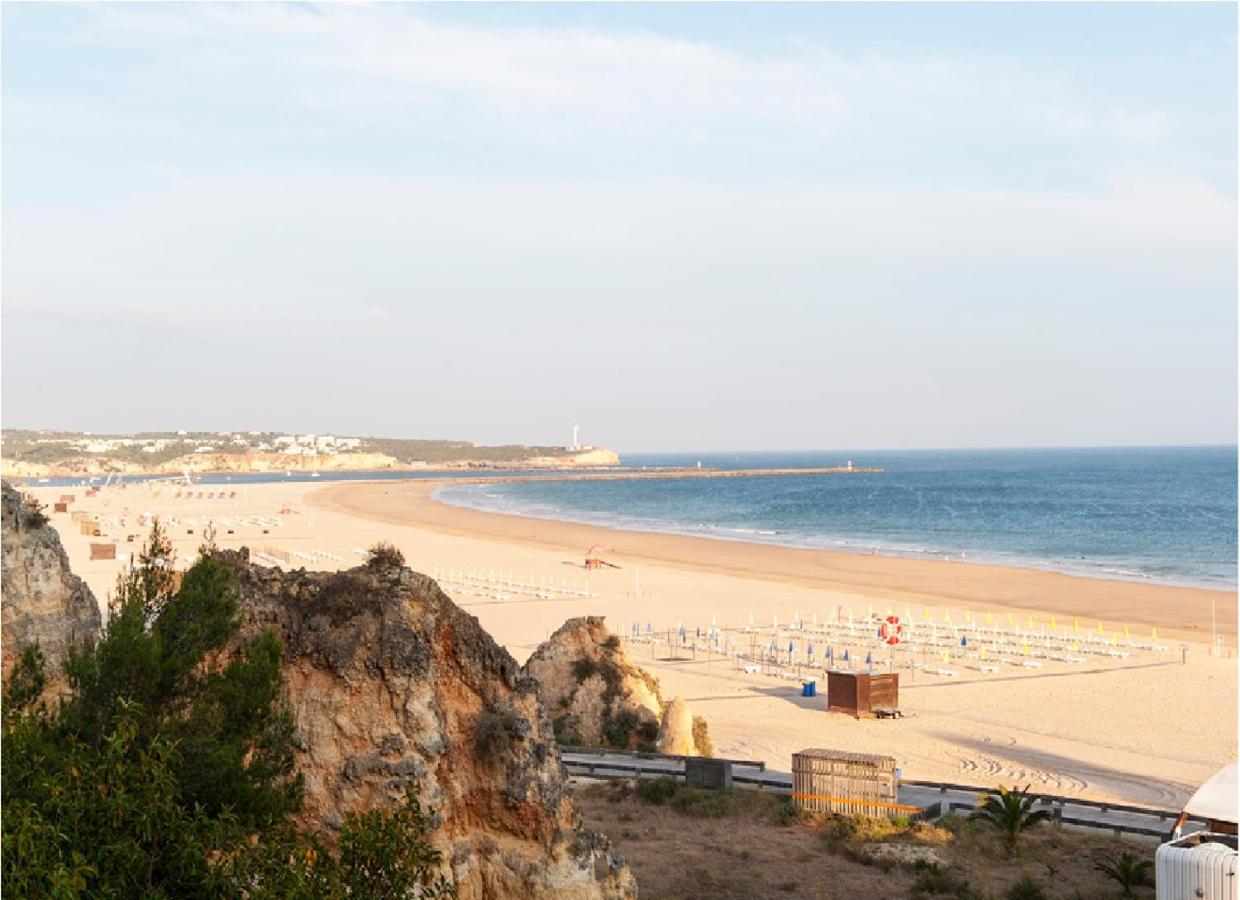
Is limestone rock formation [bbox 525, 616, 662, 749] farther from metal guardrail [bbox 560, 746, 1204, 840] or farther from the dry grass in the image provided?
the dry grass

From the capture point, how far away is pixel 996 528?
3187 inches

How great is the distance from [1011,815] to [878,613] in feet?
83.8

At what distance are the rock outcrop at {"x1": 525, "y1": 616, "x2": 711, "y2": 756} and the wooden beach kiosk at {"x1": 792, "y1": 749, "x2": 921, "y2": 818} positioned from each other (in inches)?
166

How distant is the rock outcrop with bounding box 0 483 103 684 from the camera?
1031cm

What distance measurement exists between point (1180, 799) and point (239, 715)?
15804 millimetres

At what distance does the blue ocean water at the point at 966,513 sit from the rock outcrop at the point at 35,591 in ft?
163

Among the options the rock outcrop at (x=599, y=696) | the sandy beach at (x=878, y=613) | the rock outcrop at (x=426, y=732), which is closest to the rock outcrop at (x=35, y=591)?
the rock outcrop at (x=426, y=732)

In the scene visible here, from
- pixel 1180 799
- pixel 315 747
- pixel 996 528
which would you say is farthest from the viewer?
pixel 996 528

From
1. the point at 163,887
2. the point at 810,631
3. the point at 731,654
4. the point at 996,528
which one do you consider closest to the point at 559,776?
the point at 163,887

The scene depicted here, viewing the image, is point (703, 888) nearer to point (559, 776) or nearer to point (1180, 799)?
point (559, 776)

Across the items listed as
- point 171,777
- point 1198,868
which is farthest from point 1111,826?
point 171,777

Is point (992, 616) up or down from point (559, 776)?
down


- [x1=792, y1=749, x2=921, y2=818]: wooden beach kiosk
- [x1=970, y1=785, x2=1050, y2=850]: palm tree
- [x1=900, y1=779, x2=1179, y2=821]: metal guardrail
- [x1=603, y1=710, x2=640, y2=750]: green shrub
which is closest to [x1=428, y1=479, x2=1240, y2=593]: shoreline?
[x1=900, y1=779, x2=1179, y2=821]: metal guardrail

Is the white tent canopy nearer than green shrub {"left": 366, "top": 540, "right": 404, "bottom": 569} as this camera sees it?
No
